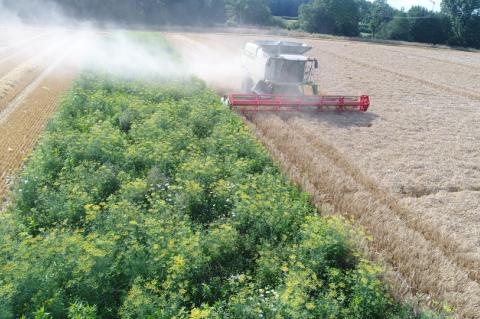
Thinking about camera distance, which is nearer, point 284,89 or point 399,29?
point 284,89

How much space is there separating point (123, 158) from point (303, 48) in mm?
10861

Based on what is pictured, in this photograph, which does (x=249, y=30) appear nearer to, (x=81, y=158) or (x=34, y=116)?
(x=34, y=116)

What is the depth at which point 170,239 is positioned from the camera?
4797 mm

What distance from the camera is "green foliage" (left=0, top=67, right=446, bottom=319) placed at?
4035mm

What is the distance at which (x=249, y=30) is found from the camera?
53.1 meters

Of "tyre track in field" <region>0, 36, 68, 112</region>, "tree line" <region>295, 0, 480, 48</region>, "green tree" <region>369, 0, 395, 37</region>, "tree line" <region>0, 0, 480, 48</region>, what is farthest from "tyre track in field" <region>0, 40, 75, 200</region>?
"green tree" <region>369, 0, 395, 37</region>

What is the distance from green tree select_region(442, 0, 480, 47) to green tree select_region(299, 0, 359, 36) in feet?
51.2

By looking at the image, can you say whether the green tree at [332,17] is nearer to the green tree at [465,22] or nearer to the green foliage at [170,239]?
the green tree at [465,22]

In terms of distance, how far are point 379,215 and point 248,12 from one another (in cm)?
6261

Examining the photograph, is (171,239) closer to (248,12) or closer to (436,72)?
(436,72)

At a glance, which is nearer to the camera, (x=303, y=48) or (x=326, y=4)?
(x=303, y=48)

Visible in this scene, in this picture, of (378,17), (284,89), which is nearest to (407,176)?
(284,89)

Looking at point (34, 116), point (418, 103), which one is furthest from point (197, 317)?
point (418, 103)

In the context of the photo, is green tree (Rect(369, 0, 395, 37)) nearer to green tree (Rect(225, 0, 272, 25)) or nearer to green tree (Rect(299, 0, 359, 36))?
green tree (Rect(299, 0, 359, 36))
